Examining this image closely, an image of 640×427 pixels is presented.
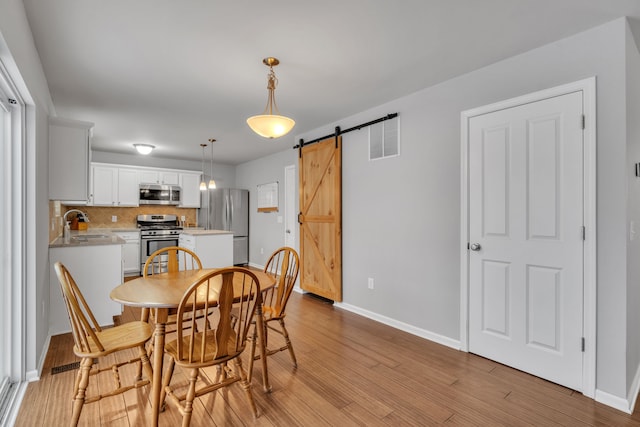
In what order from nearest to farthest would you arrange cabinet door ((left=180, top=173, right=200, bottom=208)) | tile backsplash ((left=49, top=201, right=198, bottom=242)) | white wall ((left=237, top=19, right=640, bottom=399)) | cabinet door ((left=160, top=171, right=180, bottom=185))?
white wall ((left=237, top=19, right=640, bottom=399))
tile backsplash ((left=49, top=201, right=198, bottom=242))
cabinet door ((left=160, top=171, right=180, bottom=185))
cabinet door ((left=180, top=173, right=200, bottom=208))

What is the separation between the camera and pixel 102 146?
575 centimetres

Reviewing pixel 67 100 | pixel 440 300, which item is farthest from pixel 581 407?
pixel 67 100

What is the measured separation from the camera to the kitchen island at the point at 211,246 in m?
4.67

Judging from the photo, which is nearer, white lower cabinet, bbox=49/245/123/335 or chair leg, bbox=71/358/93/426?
chair leg, bbox=71/358/93/426

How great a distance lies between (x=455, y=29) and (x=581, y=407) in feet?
8.54

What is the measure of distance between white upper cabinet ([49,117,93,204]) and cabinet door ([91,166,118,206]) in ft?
9.64

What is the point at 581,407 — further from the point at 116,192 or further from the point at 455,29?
the point at 116,192

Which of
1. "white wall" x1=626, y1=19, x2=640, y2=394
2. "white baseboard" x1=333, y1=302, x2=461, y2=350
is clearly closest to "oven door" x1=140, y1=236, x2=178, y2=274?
"white baseboard" x1=333, y1=302, x2=461, y2=350

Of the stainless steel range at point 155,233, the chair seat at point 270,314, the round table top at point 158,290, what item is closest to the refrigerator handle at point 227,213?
the stainless steel range at point 155,233

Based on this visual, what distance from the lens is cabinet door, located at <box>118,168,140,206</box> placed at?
6159mm

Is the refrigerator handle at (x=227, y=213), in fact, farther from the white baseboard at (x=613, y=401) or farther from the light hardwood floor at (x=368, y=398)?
the white baseboard at (x=613, y=401)

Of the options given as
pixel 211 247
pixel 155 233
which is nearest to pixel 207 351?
pixel 211 247

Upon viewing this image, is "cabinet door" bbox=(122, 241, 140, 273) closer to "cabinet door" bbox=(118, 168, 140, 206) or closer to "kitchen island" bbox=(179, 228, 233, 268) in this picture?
Answer: "cabinet door" bbox=(118, 168, 140, 206)

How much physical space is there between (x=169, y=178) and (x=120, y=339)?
539 centimetres
